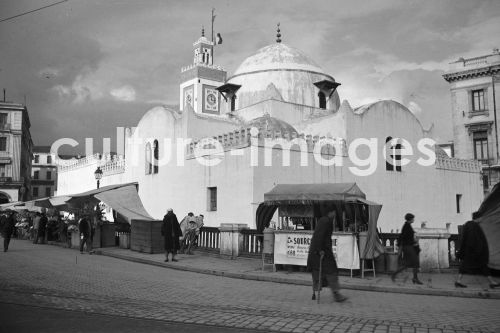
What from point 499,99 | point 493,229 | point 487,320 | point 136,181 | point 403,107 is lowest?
point 487,320

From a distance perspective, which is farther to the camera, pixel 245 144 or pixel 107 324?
pixel 245 144

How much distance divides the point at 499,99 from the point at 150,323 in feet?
135

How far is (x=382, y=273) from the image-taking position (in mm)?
13836

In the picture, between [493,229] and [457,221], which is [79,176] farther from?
[493,229]

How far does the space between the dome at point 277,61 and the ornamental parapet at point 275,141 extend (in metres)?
9.62

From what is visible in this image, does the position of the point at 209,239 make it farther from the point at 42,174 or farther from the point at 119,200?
the point at 42,174

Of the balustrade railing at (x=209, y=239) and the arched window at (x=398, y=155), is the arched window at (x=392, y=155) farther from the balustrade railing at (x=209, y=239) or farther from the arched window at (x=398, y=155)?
the balustrade railing at (x=209, y=239)

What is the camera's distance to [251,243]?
1698 centimetres

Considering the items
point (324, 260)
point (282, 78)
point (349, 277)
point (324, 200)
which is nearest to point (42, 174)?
point (282, 78)

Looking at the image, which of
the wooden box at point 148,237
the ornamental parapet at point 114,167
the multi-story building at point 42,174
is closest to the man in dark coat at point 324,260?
the wooden box at point 148,237

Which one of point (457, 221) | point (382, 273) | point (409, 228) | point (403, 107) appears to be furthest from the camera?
point (457, 221)

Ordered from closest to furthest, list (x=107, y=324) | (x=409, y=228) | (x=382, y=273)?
(x=107, y=324) → (x=409, y=228) → (x=382, y=273)

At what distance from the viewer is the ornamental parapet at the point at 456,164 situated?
105 feet

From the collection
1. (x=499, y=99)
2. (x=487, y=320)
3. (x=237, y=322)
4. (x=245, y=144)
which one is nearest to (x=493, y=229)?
(x=487, y=320)
